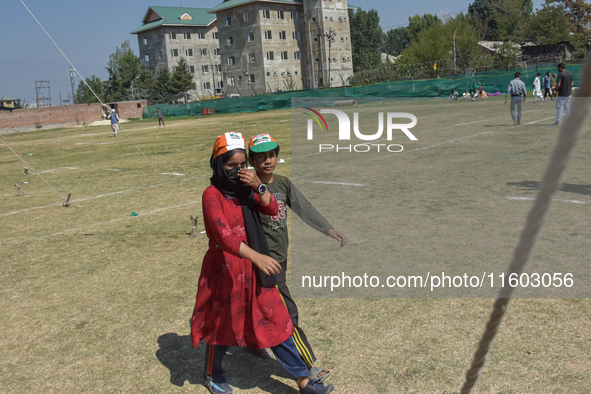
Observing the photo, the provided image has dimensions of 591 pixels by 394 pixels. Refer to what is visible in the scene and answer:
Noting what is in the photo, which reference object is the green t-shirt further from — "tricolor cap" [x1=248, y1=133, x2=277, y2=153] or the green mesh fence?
the green mesh fence

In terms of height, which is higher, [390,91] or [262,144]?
[390,91]

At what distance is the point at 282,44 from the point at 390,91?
3523 centimetres

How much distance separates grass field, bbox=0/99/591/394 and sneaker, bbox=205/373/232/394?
13cm

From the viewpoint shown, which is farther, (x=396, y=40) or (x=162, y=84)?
(x=396, y=40)

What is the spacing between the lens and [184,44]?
87438 mm

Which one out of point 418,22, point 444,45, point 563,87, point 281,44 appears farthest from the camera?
point 418,22

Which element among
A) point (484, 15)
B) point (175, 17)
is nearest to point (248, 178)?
point (175, 17)

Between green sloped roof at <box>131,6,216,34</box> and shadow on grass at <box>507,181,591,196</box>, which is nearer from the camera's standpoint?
shadow on grass at <box>507,181,591,196</box>

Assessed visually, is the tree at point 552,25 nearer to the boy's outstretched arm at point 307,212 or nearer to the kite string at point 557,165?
the boy's outstretched arm at point 307,212

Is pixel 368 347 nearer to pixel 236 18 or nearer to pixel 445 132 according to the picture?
pixel 445 132

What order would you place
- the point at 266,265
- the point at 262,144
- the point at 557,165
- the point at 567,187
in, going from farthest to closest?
the point at 567,187 < the point at 262,144 < the point at 266,265 < the point at 557,165

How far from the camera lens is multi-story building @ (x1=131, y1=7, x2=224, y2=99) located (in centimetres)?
8612

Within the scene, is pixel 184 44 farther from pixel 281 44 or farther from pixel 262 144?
pixel 262 144

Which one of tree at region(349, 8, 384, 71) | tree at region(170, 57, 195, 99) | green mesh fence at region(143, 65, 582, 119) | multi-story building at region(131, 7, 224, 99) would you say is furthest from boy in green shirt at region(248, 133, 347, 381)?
tree at region(349, 8, 384, 71)
